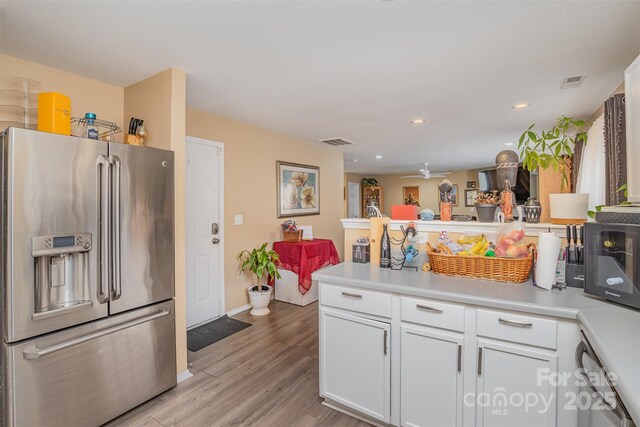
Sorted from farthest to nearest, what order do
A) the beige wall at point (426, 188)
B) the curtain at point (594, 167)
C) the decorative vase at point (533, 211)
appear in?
1. the beige wall at point (426, 188)
2. the curtain at point (594, 167)
3. the decorative vase at point (533, 211)

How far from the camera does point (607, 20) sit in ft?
5.66

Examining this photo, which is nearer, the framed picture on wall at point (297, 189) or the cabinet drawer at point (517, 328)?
the cabinet drawer at point (517, 328)

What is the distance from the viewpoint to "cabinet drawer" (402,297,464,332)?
151 centimetres

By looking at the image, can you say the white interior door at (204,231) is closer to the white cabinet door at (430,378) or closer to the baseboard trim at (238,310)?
the baseboard trim at (238,310)

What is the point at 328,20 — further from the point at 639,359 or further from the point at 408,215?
the point at 639,359

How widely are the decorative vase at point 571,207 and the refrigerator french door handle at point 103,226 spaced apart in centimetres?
271

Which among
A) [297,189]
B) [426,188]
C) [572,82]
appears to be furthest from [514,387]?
[426,188]

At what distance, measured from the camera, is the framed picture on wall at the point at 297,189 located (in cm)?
451

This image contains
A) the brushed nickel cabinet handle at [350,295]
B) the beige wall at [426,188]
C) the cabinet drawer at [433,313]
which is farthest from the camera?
the beige wall at [426,188]

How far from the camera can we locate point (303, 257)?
391 cm

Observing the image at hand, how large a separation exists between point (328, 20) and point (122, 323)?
2238mm

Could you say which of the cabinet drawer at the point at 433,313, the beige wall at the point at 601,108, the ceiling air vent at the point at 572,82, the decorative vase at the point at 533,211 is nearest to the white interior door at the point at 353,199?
the beige wall at the point at 601,108

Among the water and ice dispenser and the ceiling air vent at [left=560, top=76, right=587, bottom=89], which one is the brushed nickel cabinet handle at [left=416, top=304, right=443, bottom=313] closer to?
the water and ice dispenser

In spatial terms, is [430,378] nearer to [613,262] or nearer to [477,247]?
[477,247]
